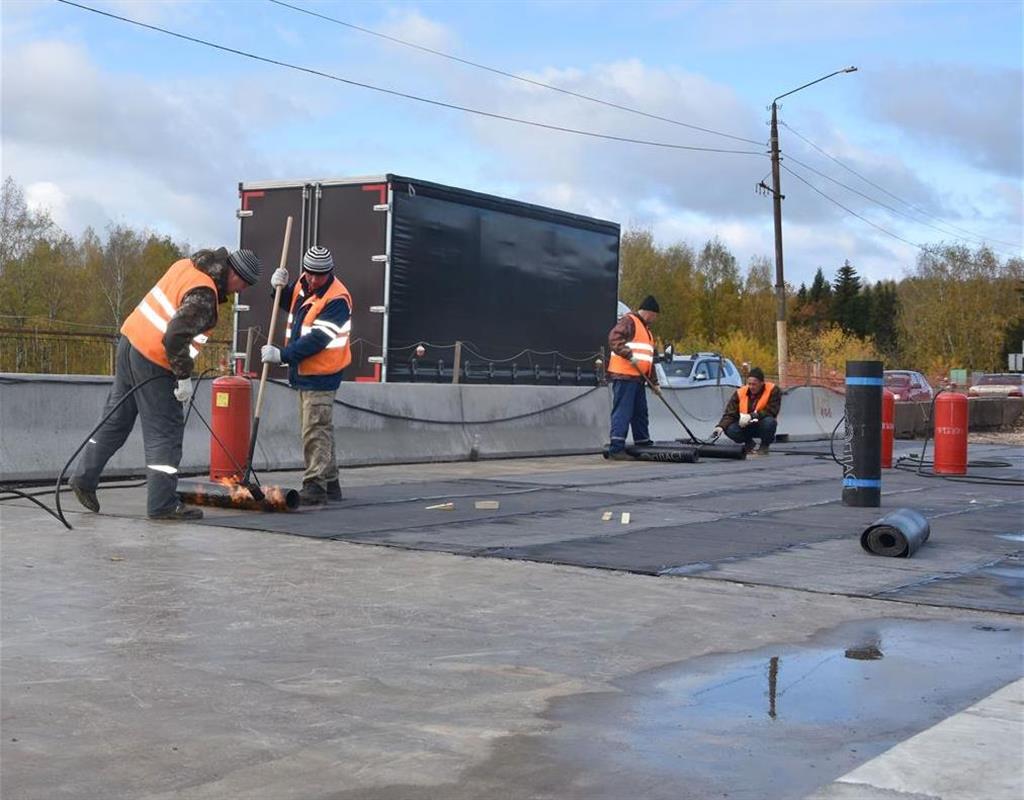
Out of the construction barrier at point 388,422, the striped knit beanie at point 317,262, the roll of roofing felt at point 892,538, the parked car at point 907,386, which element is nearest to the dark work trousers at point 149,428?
the striped knit beanie at point 317,262

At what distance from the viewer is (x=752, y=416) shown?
19812mm

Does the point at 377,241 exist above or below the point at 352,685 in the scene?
above

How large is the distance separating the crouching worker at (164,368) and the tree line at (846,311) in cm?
6015

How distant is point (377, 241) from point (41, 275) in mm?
45372

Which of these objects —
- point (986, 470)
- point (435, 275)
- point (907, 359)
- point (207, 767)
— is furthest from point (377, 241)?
point (907, 359)

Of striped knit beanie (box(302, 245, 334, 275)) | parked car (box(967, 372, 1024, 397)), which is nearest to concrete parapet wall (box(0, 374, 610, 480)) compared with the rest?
striped knit beanie (box(302, 245, 334, 275))

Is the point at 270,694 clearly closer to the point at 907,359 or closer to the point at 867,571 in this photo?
the point at 867,571

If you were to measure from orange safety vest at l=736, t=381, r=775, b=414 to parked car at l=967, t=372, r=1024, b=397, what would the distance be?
109 ft

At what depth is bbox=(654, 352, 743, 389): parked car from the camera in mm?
28750

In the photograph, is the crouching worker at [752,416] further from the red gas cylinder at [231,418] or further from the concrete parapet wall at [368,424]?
the red gas cylinder at [231,418]

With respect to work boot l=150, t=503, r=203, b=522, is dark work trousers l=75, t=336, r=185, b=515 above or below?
above

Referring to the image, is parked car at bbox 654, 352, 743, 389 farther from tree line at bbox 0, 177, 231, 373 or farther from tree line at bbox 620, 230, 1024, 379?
tree line at bbox 620, 230, 1024, 379

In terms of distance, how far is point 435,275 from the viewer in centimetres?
1984

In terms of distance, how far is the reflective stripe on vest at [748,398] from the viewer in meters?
19.6
